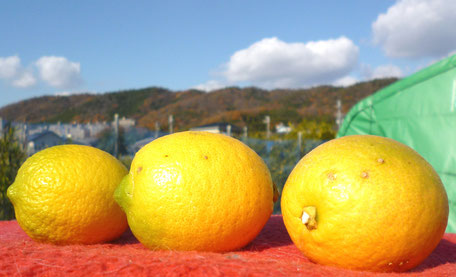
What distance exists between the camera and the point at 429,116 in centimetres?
347

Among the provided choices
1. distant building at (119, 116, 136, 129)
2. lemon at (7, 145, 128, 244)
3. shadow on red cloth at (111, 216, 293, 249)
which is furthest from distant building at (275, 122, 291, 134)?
lemon at (7, 145, 128, 244)

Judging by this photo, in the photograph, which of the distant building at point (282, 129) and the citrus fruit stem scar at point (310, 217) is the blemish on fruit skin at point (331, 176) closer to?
the citrus fruit stem scar at point (310, 217)

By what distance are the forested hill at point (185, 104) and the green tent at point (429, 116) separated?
5623 centimetres

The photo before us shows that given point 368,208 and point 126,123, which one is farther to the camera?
point 126,123

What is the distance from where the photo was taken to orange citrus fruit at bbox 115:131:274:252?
1.45 meters

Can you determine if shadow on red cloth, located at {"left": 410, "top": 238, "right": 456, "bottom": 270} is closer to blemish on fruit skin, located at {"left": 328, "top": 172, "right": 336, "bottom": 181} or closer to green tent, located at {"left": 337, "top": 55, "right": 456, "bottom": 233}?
blemish on fruit skin, located at {"left": 328, "top": 172, "right": 336, "bottom": 181}

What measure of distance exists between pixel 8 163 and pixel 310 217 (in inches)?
200

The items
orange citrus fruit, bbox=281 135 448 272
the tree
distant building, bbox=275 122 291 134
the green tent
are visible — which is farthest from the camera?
distant building, bbox=275 122 291 134

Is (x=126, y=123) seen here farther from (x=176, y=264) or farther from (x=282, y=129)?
A: (x=176, y=264)

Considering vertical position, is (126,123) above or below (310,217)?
above

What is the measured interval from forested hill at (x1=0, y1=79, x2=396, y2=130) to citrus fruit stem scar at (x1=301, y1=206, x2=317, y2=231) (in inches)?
2327

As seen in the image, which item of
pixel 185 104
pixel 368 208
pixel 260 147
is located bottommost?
pixel 260 147

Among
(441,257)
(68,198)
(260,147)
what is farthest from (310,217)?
(260,147)

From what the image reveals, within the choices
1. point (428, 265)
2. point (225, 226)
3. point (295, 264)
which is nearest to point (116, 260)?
point (225, 226)
